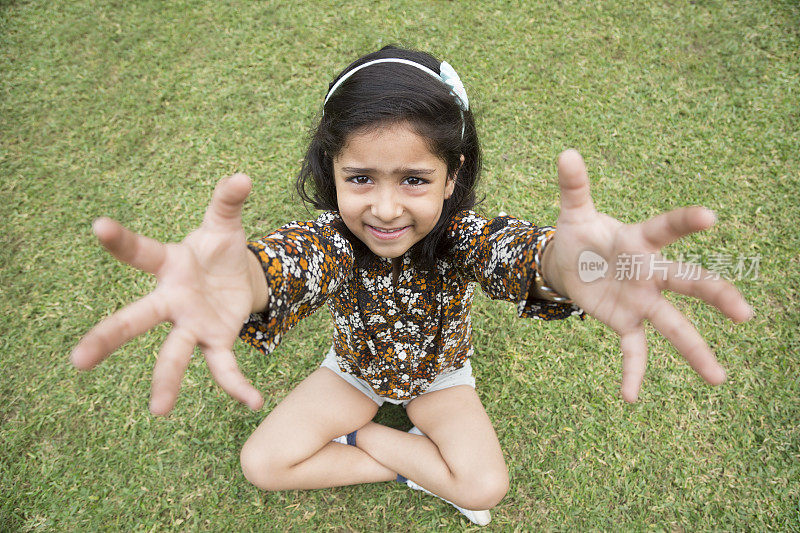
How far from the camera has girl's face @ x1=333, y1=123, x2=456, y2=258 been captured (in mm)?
1322

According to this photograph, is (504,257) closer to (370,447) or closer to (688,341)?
Result: (688,341)

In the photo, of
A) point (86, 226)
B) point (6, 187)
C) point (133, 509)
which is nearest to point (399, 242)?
point (133, 509)

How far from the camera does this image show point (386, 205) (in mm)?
1324

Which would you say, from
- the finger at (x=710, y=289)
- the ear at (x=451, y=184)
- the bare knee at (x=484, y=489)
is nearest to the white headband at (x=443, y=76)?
the ear at (x=451, y=184)

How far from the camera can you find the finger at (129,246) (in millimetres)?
834

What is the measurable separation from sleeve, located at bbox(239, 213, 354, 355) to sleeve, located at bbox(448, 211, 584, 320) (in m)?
0.35

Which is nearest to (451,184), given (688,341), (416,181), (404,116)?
(416,181)

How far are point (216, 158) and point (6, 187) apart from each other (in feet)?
3.82

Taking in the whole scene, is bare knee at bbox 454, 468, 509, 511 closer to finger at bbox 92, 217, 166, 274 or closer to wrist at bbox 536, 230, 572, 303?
wrist at bbox 536, 230, 572, 303

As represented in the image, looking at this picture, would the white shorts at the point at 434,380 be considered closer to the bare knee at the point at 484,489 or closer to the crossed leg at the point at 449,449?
the crossed leg at the point at 449,449

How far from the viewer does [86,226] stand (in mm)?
2730

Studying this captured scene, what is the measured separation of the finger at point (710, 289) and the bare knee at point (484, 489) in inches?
45.8

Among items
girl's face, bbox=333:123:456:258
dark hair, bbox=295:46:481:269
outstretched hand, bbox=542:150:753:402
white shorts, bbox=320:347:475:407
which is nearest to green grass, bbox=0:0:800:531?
white shorts, bbox=320:347:475:407

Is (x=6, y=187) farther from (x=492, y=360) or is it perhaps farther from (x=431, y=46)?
(x=492, y=360)
